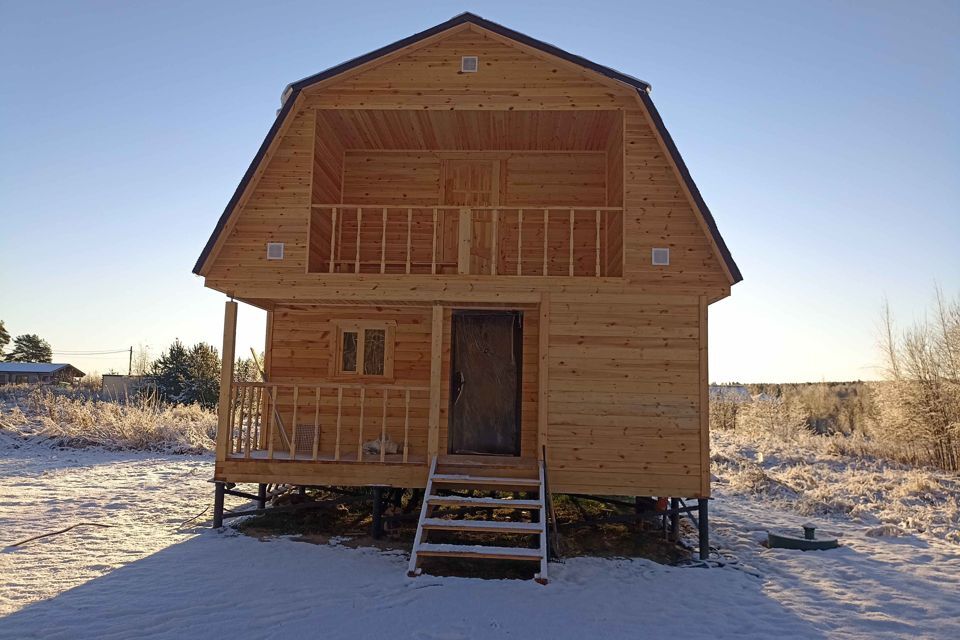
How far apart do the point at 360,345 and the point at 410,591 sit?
519cm

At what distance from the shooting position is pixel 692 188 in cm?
921

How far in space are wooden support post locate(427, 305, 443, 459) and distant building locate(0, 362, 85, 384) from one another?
1975 inches

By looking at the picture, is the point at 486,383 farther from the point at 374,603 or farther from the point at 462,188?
the point at 374,603

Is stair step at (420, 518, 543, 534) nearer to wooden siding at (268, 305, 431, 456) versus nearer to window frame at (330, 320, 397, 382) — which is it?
wooden siding at (268, 305, 431, 456)

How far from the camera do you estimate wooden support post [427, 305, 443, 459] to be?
915 cm

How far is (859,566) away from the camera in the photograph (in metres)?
8.60

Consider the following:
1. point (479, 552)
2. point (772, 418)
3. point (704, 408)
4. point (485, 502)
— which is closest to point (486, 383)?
point (485, 502)

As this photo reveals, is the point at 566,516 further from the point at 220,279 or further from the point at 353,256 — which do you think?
the point at 220,279

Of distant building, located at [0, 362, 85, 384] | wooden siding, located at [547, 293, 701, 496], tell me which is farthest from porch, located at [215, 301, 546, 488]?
distant building, located at [0, 362, 85, 384]

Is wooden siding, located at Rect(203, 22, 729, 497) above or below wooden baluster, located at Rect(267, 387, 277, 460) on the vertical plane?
above

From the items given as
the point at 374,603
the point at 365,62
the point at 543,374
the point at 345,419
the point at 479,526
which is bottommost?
the point at 374,603

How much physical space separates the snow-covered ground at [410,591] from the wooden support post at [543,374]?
66.6 inches

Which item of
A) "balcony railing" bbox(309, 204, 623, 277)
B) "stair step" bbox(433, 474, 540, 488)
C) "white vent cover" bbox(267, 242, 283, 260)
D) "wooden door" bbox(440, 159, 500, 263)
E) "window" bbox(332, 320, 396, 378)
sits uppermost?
"wooden door" bbox(440, 159, 500, 263)

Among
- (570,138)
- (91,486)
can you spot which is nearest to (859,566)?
(570,138)
